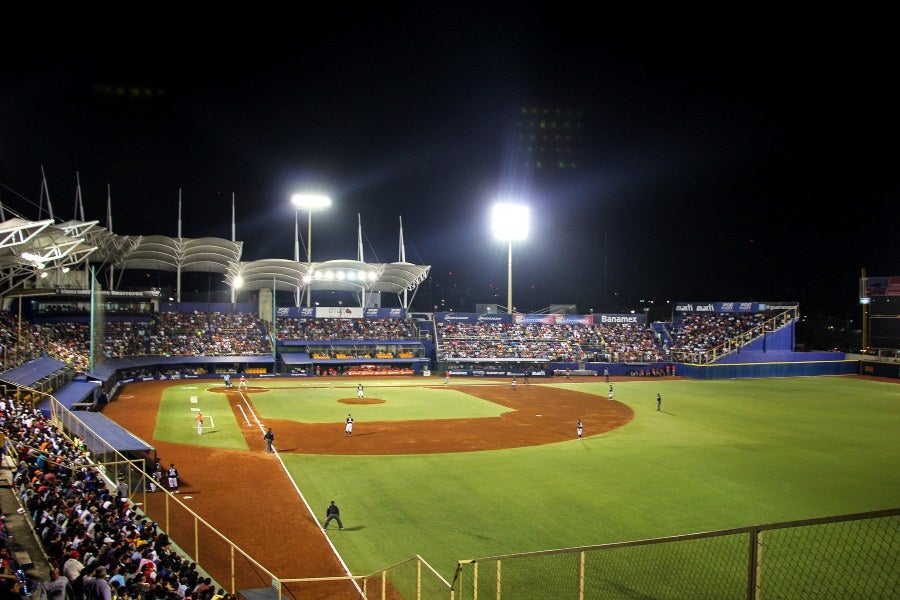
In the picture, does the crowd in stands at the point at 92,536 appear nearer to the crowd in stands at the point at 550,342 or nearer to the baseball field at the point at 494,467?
the baseball field at the point at 494,467

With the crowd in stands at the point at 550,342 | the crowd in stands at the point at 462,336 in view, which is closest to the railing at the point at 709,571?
the crowd in stands at the point at 462,336

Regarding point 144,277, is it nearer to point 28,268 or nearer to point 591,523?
point 28,268

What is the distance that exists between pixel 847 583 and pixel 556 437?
58.7 ft

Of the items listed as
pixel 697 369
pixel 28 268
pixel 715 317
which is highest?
pixel 28 268

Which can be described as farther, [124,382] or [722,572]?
[124,382]

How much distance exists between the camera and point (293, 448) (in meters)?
26.6

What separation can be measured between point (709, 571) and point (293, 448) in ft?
60.1

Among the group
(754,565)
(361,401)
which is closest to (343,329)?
(361,401)

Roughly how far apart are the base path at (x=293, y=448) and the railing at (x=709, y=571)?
397 centimetres

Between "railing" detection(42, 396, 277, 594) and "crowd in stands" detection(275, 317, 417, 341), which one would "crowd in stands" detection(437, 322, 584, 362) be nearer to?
"crowd in stands" detection(275, 317, 417, 341)

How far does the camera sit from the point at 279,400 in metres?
41.6

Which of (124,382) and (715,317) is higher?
(715,317)

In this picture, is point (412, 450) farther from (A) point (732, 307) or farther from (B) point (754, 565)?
(A) point (732, 307)

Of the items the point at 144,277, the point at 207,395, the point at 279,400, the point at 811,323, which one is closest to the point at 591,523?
the point at 279,400
